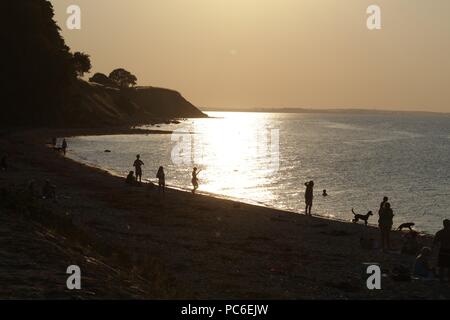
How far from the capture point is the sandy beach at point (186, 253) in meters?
11.3

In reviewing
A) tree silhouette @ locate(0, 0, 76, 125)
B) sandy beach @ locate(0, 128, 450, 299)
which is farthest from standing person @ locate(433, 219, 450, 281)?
tree silhouette @ locate(0, 0, 76, 125)

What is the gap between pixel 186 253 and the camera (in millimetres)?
18141

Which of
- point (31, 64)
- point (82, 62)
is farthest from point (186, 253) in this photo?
point (82, 62)

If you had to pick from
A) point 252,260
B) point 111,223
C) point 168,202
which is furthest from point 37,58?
point 252,260

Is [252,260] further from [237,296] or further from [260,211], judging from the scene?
[260,211]

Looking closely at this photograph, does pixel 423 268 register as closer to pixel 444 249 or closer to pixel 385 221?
pixel 444 249

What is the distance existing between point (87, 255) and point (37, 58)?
91.2m

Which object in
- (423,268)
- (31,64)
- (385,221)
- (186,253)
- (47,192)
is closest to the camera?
(423,268)

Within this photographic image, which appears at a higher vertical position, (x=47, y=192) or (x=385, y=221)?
(x=47, y=192)

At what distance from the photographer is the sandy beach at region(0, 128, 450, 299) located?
1130 centimetres

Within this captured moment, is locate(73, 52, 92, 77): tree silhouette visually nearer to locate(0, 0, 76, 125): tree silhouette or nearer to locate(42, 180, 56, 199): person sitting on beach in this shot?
locate(0, 0, 76, 125): tree silhouette

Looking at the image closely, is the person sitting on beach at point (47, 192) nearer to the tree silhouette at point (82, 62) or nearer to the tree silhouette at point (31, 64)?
the tree silhouette at point (31, 64)

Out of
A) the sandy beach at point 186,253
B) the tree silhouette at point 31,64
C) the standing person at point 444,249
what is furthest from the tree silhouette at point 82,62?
the standing person at point 444,249

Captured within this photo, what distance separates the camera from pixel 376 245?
22047mm
